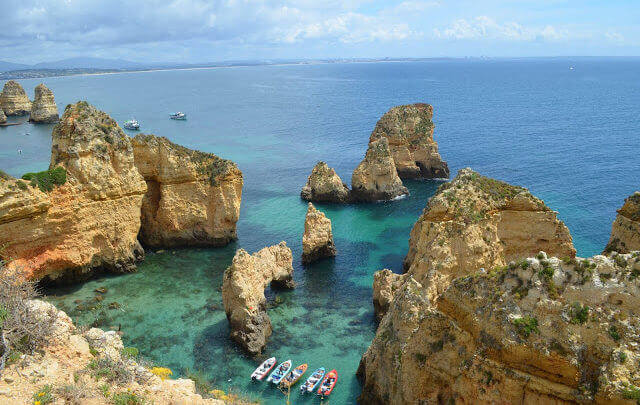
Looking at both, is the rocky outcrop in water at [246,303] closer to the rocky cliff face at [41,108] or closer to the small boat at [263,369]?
the small boat at [263,369]

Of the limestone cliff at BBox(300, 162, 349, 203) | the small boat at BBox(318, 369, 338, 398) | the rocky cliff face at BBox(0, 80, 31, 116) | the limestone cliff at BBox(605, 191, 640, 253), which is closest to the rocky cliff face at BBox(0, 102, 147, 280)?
the small boat at BBox(318, 369, 338, 398)

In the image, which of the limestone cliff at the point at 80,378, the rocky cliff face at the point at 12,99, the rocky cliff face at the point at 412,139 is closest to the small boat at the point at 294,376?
the limestone cliff at the point at 80,378

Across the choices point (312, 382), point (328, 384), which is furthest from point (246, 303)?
point (328, 384)

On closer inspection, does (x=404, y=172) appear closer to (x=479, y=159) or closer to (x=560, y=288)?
(x=479, y=159)

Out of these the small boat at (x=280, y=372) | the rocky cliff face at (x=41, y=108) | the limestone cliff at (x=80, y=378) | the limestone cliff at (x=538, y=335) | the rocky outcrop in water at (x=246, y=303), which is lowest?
the small boat at (x=280, y=372)

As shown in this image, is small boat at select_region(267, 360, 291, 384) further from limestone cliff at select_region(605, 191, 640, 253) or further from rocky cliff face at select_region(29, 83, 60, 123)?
rocky cliff face at select_region(29, 83, 60, 123)

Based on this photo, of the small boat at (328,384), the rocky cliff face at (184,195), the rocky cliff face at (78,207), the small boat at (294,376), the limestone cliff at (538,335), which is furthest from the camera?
the rocky cliff face at (184,195)

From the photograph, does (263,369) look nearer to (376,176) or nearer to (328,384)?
(328,384)
